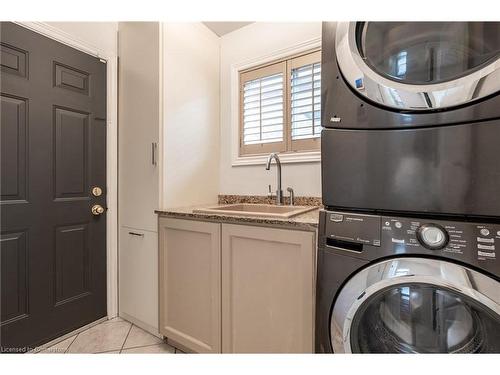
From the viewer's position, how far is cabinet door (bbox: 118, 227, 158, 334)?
1.58 m

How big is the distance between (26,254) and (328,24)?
1.96 meters

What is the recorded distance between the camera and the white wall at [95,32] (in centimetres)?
156

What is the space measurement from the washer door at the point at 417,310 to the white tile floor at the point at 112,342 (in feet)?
3.92

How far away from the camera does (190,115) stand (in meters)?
1.78

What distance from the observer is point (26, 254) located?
1.40 meters

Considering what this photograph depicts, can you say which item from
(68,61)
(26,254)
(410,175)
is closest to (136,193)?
(26,254)

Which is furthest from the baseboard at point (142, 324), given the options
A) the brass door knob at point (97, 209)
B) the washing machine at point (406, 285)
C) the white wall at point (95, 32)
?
the white wall at point (95, 32)

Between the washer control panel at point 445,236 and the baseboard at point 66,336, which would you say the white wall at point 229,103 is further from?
the baseboard at point 66,336

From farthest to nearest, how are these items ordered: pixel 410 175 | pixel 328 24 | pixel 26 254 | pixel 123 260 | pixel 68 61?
pixel 123 260
pixel 68 61
pixel 26 254
pixel 328 24
pixel 410 175

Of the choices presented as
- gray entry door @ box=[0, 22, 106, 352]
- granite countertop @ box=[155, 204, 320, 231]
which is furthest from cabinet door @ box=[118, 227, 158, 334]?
granite countertop @ box=[155, 204, 320, 231]

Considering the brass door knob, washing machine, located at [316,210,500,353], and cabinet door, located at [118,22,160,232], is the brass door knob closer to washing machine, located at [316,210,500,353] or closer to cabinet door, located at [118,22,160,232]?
cabinet door, located at [118,22,160,232]

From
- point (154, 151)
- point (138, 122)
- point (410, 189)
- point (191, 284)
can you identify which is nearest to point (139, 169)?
point (154, 151)

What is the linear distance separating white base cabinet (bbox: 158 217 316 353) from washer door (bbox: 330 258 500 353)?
222mm
